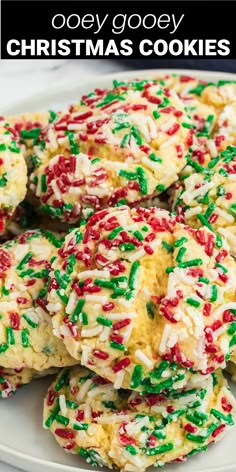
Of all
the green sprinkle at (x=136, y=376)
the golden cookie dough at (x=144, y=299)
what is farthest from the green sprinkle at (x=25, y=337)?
the green sprinkle at (x=136, y=376)

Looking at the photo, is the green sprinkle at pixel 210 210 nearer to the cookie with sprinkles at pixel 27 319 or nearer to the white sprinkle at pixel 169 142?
the white sprinkle at pixel 169 142

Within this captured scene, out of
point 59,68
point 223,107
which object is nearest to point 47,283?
point 223,107

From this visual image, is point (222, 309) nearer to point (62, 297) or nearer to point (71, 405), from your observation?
point (62, 297)

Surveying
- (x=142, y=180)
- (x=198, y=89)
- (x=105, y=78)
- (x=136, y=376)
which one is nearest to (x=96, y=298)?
(x=136, y=376)

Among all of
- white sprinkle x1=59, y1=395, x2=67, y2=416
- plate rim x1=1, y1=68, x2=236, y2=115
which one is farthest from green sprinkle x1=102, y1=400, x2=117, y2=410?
plate rim x1=1, y1=68, x2=236, y2=115

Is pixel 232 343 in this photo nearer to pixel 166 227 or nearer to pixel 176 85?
pixel 166 227
